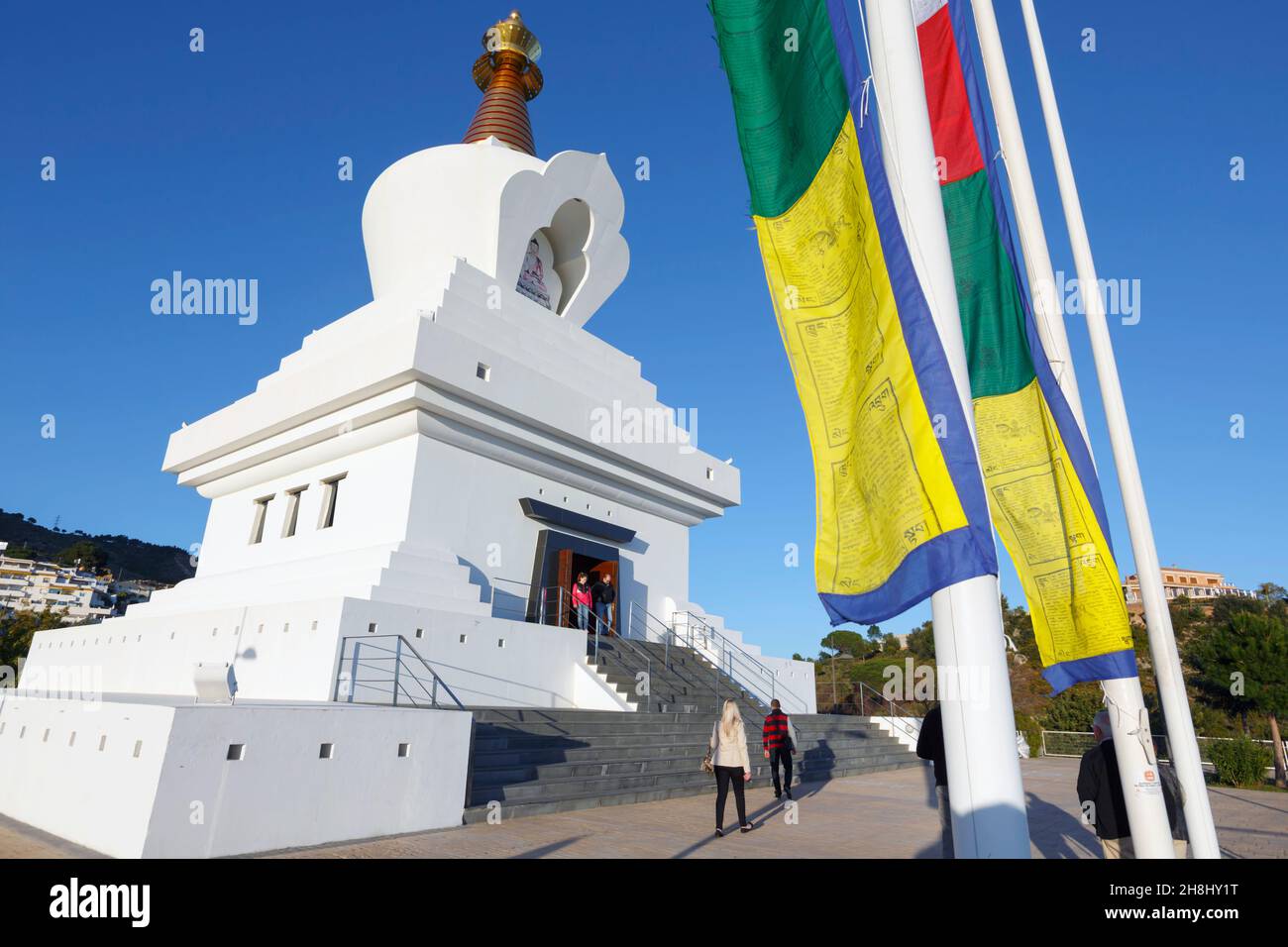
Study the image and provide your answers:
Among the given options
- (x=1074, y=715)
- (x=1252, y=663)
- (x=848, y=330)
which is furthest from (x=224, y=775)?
(x=1074, y=715)

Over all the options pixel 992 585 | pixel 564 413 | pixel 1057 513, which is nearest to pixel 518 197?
pixel 564 413

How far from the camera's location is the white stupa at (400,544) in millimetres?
6449

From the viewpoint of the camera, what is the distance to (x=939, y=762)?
5746 mm

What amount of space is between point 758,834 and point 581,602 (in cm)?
772

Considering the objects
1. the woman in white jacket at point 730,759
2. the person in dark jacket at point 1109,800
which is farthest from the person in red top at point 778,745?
the person in dark jacket at point 1109,800

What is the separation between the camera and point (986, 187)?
5531mm

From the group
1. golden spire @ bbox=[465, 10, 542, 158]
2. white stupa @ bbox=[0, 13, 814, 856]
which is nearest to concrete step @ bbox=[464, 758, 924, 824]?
white stupa @ bbox=[0, 13, 814, 856]

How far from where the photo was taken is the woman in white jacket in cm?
761

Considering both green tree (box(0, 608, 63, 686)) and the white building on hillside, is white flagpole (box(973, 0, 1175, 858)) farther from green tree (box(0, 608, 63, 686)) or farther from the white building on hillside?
the white building on hillside

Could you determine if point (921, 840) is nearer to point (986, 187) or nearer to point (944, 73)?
point (986, 187)

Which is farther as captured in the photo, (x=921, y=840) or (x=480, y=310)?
(x=480, y=310)

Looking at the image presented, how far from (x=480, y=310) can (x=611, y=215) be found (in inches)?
250

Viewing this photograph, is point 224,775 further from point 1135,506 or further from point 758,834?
point 1135,506

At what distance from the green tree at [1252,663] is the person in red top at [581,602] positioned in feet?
56.9
